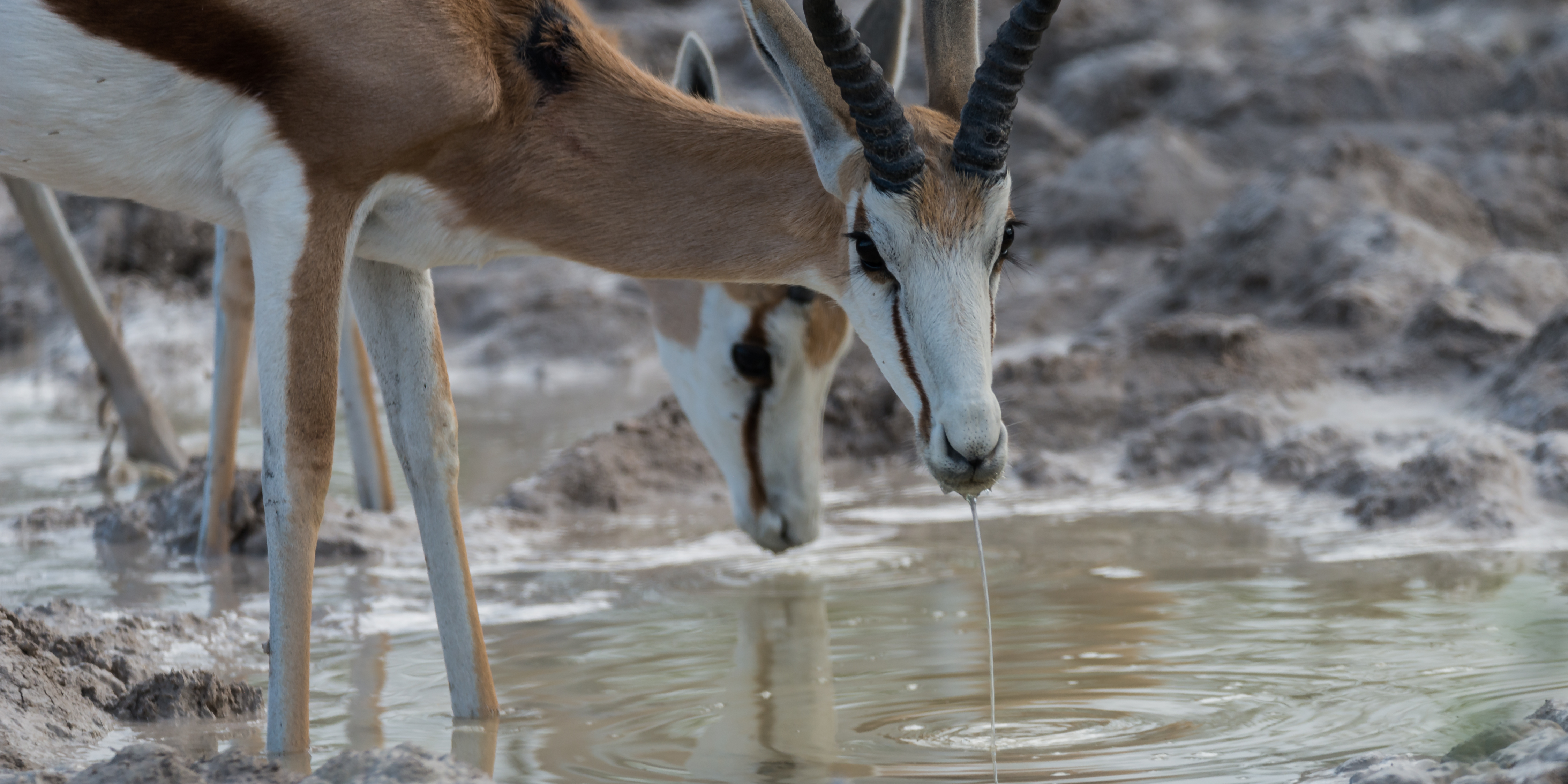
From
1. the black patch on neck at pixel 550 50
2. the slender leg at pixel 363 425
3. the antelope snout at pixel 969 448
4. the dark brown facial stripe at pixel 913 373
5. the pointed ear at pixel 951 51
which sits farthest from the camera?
the slender leg at pixel 363 425

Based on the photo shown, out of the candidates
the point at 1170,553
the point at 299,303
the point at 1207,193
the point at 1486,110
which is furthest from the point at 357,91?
the point at 1486,110

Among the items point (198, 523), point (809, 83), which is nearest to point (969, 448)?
point (809, 83)

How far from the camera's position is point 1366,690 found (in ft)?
13.7

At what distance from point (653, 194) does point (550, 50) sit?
0.48 meters

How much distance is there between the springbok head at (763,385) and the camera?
6.00 meters

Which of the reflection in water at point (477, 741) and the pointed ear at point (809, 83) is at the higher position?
the pointed ear at point (809, 83)

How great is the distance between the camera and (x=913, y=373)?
381 centimetres

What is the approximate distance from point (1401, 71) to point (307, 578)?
14150 millimetres

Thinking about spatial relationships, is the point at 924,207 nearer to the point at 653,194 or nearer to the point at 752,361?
the point at 653,194

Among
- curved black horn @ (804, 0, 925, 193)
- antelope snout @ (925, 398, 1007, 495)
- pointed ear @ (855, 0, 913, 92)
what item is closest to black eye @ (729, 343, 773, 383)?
pointed ear @ (855, 0, 913, 92)

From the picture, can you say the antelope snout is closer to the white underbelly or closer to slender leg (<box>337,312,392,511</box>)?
the white underbelly

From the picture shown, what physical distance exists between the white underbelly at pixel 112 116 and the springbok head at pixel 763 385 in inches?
89.9

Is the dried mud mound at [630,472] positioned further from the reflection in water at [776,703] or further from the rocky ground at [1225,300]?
the reflection in water at [776,703]

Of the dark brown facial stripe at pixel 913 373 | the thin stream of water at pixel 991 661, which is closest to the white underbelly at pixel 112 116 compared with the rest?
the dark brown facial stripe at pixel 913 373
